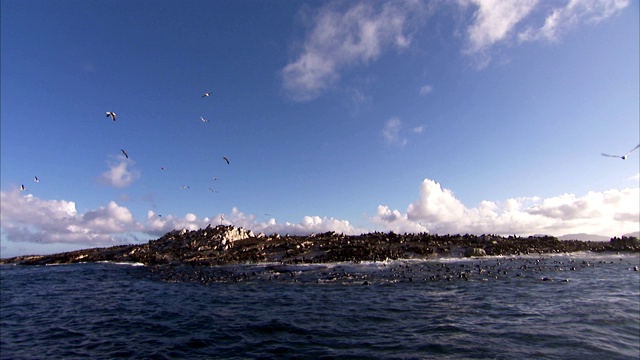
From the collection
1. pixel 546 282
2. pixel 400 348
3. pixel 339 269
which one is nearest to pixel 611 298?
pixel 546 282

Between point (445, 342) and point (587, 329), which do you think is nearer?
point (445, 342)

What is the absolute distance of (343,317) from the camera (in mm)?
20562

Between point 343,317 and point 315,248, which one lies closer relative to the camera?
point 343,317

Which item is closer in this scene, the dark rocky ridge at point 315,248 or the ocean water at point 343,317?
the ocean water at point 343,317

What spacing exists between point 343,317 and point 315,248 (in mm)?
40062

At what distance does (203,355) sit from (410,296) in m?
16.0

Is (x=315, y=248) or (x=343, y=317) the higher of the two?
(x=315, y=248)

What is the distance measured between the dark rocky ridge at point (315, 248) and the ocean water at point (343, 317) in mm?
17878

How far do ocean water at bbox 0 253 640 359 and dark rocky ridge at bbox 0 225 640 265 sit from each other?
1788 centimetres

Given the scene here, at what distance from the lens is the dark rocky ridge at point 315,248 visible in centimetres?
5534

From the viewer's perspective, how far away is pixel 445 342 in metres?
15.5

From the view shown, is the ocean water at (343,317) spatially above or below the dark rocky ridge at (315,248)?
below

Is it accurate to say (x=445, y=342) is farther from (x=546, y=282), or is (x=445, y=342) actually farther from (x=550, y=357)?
(x=546, y=282)

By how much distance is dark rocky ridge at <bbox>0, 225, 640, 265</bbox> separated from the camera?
55.3 meters
